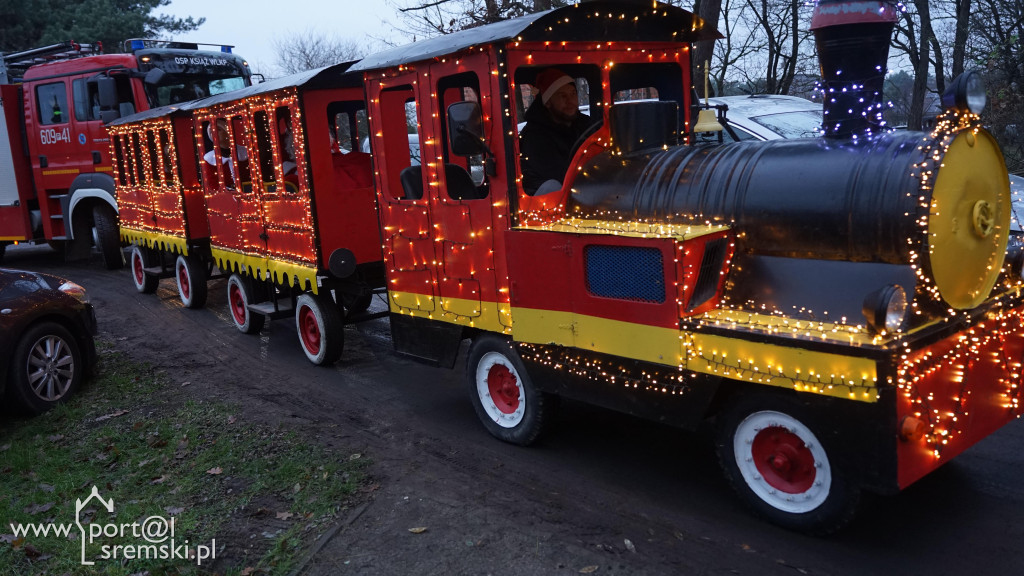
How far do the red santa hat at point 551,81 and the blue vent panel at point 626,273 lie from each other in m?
1.57

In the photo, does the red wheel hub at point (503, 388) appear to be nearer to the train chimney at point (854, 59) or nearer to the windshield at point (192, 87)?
the train chimney at point (854, 59)

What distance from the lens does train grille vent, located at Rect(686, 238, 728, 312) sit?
169 inches

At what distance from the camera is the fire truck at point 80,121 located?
13453 millimetres

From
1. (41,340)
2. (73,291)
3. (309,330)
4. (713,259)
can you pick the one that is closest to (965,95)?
(713,259)

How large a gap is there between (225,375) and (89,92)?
8235mm

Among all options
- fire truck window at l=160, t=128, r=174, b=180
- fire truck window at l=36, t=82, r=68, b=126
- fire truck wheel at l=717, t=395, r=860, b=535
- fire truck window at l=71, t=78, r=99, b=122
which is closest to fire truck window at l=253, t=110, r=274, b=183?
fire truck window at l=160, t=128, r=174, b=180

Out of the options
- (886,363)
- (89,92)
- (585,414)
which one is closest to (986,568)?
(886,363)

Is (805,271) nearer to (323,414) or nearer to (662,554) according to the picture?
(662,554)

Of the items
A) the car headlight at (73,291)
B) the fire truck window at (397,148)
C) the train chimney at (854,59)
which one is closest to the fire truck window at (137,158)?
the car headlight at (73,291)

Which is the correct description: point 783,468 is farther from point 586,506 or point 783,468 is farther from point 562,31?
point 562,31

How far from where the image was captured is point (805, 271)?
4113 mm

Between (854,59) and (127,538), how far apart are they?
469 cm

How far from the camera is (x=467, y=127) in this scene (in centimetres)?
511

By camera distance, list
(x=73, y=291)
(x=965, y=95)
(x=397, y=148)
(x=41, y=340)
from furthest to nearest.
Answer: (x=73, y=291), (x=41, y=340), (x=397, y=148), (x=965, y=95)
